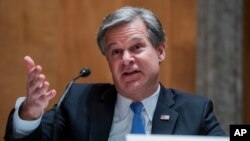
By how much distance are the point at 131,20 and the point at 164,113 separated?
0.48 metres

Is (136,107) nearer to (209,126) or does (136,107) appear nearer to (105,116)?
(105,116)

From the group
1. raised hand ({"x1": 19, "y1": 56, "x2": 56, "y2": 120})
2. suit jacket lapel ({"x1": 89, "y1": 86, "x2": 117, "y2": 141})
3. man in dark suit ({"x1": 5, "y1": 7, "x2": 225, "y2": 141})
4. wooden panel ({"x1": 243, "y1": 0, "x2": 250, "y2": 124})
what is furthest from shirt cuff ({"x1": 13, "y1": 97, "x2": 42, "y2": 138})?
wooden panel ({"x1": 243, "y1": 0, "x2": 250, "y2": 124})

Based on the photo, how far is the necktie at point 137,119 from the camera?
2.28 metres

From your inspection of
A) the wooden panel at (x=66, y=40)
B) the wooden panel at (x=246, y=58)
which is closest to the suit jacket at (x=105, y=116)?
the wooden panel at (x=66, y=40)

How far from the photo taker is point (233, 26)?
3.69m

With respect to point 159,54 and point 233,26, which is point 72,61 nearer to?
point 159,54

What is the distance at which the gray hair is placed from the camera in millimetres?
2402

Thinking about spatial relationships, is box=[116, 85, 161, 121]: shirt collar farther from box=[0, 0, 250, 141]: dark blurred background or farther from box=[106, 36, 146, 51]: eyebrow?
box=[0, 0, 250, 141]: dark blurred background

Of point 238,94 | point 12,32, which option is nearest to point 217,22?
point 238,94

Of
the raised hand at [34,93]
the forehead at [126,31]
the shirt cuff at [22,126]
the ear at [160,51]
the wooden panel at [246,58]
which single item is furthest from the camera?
the wooden panel at [246,58]

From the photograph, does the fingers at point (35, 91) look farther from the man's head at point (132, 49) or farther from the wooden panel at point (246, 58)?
the wooden panel at point (246, 58)

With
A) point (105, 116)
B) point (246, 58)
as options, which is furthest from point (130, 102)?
point (246, 58)

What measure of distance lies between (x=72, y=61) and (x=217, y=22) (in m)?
1.12

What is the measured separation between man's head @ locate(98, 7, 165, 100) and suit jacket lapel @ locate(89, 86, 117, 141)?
2.9 inches
